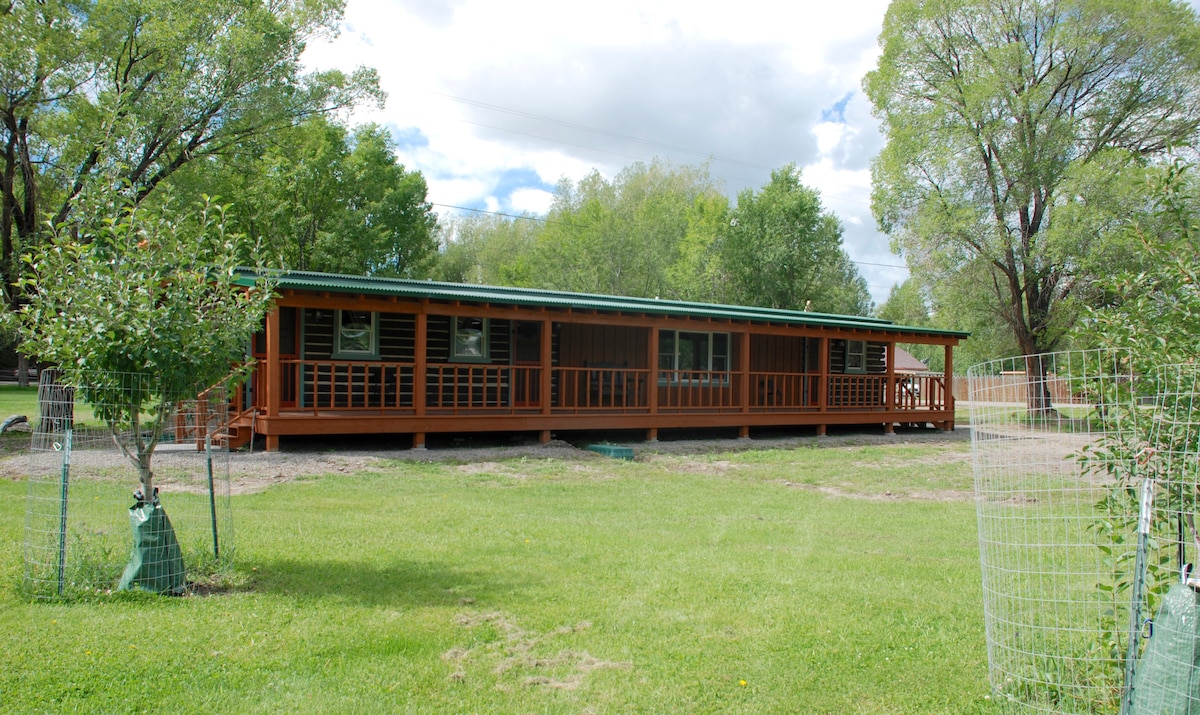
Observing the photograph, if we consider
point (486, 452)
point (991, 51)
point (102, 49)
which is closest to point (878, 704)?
point (486, 452)

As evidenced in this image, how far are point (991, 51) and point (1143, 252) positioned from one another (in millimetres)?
27018

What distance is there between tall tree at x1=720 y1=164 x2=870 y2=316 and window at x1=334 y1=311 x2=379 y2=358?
29149 mm

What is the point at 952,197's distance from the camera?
2723 centimetres

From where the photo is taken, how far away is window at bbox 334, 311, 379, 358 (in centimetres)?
1466

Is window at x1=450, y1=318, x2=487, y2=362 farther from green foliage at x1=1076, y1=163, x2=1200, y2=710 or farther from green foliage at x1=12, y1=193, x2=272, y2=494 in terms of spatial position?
green foliage at x1=1076, y1=163, x2=1200, y2=710

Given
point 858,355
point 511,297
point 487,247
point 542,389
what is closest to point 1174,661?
point 511,297

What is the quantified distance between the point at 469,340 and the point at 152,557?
11.0 metres

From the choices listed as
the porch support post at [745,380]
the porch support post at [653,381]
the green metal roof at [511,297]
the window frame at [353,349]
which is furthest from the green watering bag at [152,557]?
the porch support post at [745,380]

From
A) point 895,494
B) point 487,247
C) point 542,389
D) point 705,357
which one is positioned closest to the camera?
point 895,494

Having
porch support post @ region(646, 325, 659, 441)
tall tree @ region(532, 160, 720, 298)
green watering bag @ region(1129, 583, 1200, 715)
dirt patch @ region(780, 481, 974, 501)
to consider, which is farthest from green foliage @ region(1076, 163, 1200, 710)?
tall tree @ region(532, 160, 720, 298)

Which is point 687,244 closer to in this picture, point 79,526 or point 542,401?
point 542,401

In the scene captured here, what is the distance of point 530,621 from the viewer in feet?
15.9

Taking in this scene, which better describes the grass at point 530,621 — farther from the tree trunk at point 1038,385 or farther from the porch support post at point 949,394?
the porch support post at point 949,394

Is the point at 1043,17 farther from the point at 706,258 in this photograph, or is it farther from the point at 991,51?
the point at 706,258
